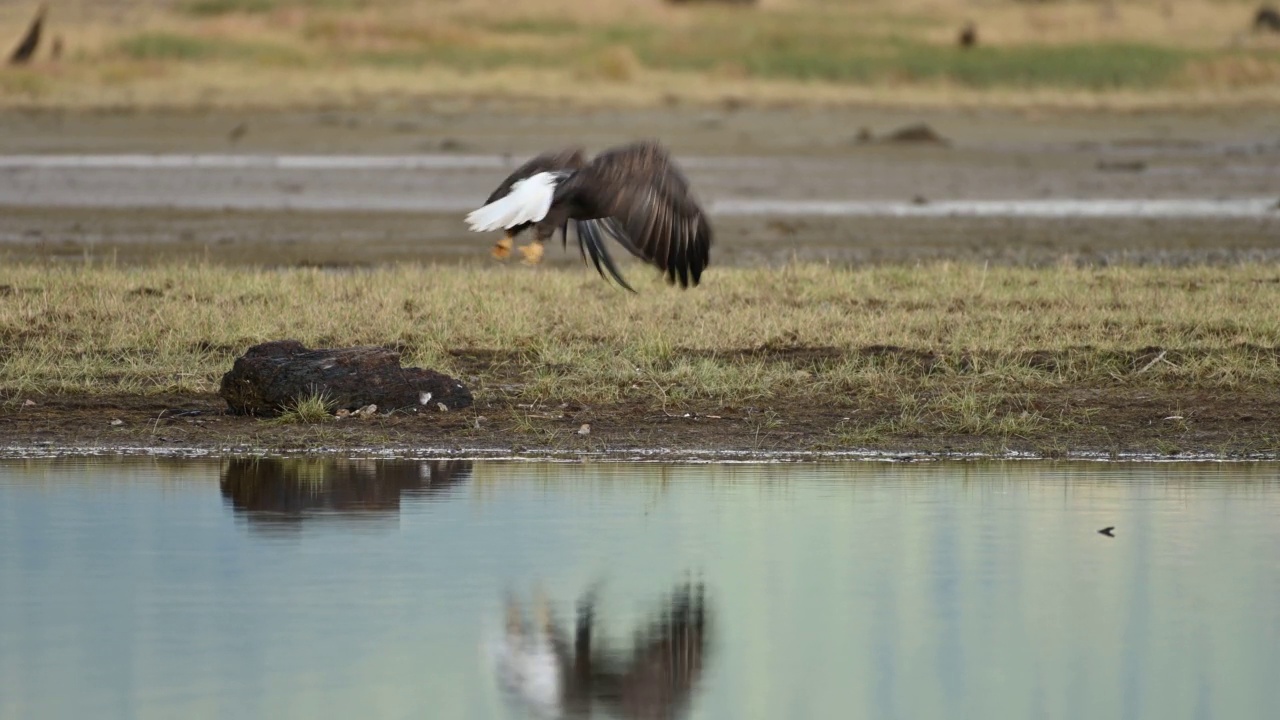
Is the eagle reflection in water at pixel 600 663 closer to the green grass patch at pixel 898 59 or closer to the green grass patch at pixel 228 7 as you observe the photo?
the green grass patch at pixel 898 59

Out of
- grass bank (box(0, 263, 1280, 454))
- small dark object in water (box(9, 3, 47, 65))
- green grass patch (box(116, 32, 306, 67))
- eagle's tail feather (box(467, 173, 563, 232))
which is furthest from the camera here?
green grass patch (box(116, 32, 306, 67))

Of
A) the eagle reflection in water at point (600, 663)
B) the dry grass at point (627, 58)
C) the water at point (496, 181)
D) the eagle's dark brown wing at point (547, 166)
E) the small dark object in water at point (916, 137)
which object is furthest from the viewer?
the dry grass at point (627, 58)

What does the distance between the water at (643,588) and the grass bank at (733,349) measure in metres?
0.94

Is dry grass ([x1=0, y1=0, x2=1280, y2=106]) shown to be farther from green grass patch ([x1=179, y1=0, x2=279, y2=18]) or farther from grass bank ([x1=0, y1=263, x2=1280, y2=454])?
grass bank ([x1=0, y1=263, x2=1280, y2=454])

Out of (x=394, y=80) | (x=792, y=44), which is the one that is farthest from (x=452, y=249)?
(x=792, y=44)

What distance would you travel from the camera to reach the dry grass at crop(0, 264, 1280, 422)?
36.1 feet

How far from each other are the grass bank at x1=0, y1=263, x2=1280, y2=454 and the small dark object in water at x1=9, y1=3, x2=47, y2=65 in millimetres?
23863

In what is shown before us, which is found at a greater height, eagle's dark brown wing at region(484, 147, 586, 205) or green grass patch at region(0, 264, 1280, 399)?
eagle's dark brown wing at region(484, 147, 586, 205)

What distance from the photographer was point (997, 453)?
963cm

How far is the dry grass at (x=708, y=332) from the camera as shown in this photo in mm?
11016

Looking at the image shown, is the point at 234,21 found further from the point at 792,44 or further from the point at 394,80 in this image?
the point at 792,44


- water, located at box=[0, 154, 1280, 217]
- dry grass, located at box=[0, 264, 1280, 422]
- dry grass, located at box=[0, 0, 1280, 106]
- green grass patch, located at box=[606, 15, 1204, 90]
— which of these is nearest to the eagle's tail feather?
dry grass, located at box=[0, 264, 1280, 422]

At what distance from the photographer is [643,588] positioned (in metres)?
6.89

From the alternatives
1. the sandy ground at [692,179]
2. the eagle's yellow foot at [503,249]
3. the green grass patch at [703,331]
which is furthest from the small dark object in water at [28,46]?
the eagle's yellow foot at [503,249]
